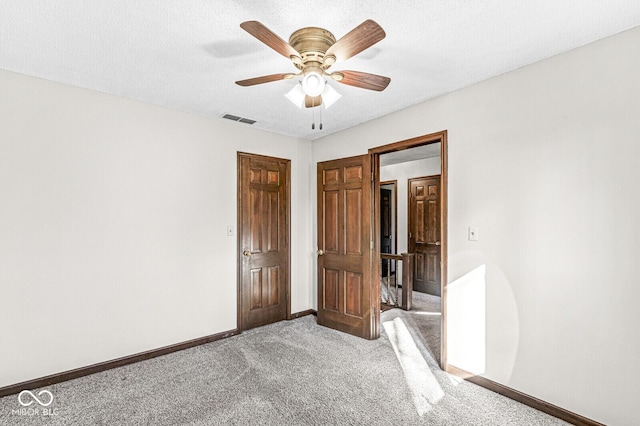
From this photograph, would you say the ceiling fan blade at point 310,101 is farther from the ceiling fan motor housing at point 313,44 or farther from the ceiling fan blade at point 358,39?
the ceiling fan blade at point 358,39

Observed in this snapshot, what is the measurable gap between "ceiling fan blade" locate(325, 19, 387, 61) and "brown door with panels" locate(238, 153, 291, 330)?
7.85 feet

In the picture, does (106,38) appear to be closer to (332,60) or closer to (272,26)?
(272,26)

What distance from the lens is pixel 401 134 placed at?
3328 millimetres

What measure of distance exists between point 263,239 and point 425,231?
336cm

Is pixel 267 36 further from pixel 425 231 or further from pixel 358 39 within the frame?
pixel 425 231

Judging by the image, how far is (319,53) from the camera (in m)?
1.90

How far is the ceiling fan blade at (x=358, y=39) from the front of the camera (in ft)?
4.90

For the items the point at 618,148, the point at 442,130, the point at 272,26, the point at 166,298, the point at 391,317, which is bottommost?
the point at 391,317

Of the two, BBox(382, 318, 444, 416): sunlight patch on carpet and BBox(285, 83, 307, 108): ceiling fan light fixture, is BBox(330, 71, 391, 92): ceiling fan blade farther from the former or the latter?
BBox(382, 318, 444, 416): sunlight patch on carpet

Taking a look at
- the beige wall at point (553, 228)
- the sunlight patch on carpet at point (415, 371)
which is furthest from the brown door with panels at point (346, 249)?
the beige wall at point (553, 228)

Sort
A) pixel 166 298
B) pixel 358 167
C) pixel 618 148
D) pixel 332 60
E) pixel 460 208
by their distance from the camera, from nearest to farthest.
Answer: pixel 332 60 → pixel 618 148 → pixel 460 208 → pixel 166 298 → pixel 358 167

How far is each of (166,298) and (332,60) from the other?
9.15 feet

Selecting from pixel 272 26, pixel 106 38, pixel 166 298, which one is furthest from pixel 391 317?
pixel 106 38

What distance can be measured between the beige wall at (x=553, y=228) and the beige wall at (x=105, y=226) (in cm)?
253
